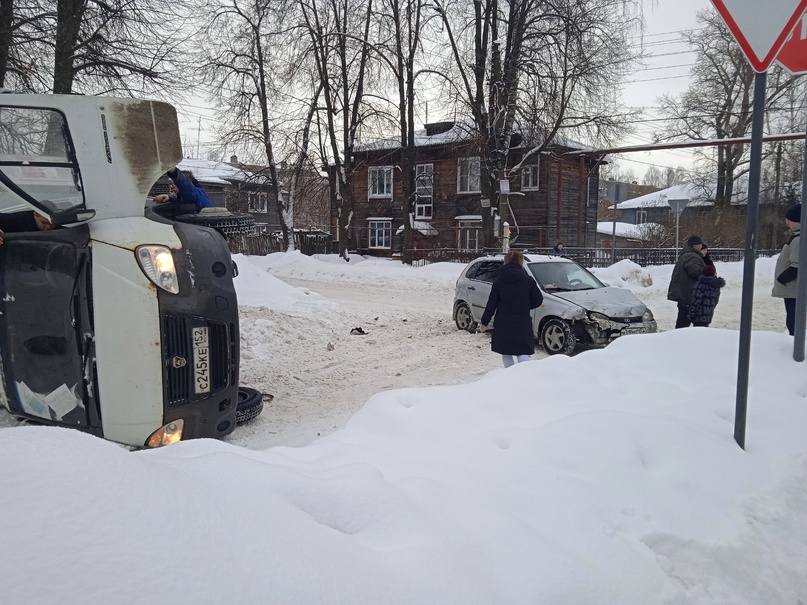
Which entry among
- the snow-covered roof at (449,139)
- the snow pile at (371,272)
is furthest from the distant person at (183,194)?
the snow-covered roof at (449,139)

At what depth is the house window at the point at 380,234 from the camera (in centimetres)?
4119

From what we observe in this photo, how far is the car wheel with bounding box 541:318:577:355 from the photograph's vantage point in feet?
31.0

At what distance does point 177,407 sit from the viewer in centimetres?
455

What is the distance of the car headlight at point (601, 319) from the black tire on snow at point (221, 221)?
5810 millimetres

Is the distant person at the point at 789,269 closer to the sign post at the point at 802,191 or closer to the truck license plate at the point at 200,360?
the sign post at the point at 802,191

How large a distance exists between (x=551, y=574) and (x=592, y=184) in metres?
37.7

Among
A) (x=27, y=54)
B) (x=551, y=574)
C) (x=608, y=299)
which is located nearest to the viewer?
(x=551, y=574)

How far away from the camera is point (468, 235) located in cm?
3800

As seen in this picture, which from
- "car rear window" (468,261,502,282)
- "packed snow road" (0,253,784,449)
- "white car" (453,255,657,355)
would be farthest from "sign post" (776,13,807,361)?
"car rear window" (468,261,502,282)

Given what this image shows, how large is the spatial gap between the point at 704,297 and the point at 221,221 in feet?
23.1

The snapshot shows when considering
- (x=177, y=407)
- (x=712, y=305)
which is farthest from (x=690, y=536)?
(x=712, y=305)

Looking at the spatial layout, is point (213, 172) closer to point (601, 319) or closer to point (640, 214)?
point (640, 214)

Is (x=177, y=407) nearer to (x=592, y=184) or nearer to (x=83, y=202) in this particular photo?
(x=83, y=202)

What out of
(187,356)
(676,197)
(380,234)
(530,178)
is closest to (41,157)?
(187,356)
